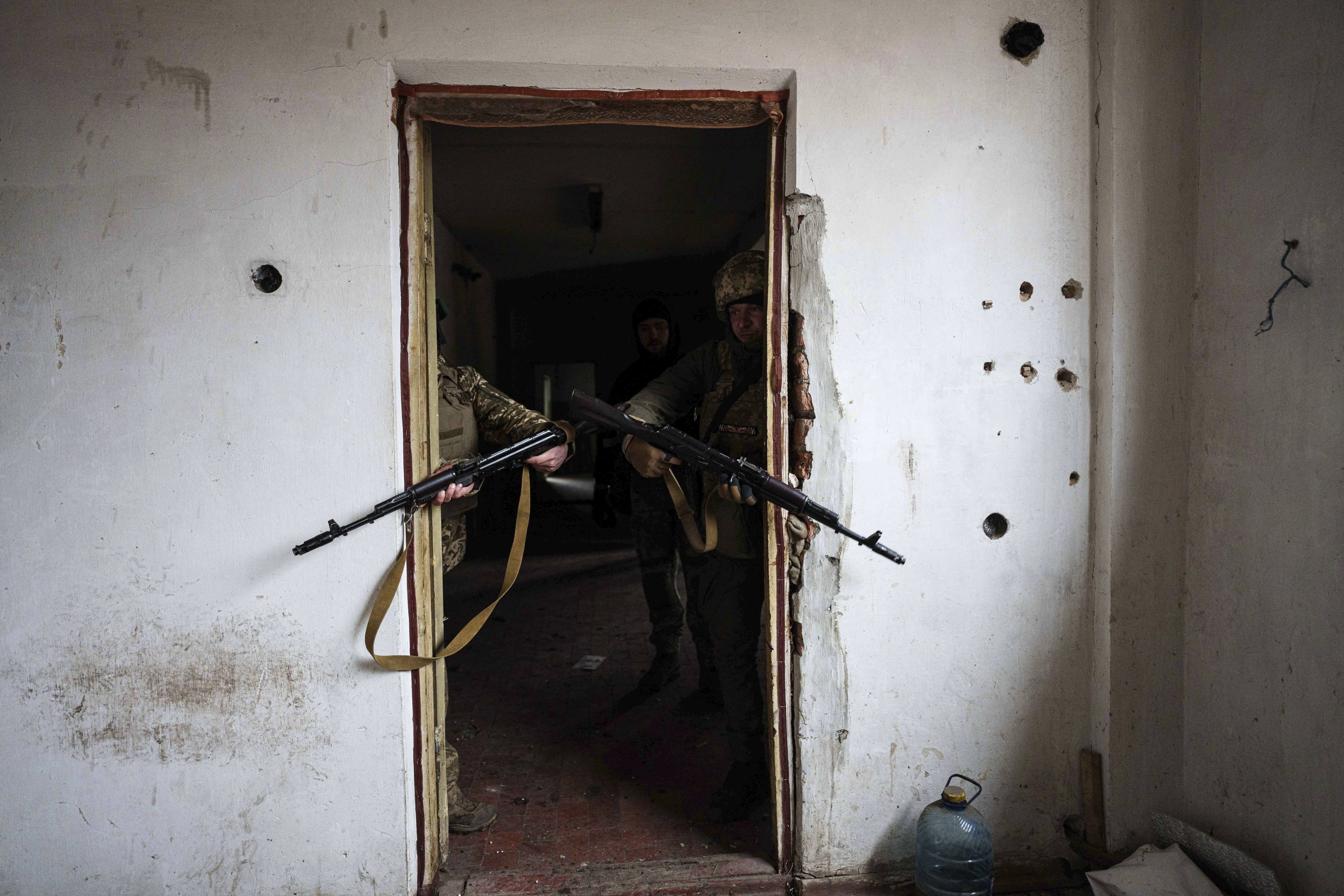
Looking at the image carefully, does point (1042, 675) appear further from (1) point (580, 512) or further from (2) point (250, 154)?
(1) point (580, 512)

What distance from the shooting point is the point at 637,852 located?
2334mm

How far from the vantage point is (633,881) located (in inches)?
86.0

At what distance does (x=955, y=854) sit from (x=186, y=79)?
124 inches

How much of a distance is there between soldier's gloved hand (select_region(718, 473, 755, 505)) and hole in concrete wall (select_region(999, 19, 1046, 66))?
153cm

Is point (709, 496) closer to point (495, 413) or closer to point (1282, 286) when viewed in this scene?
point (495, 413)

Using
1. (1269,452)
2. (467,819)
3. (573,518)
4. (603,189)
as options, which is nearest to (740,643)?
(467,819)

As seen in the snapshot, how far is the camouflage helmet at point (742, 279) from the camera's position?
2441mm

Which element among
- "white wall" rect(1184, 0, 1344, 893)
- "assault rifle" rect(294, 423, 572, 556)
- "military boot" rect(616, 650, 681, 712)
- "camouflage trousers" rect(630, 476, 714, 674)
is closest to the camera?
"white wall" rect(1184, 0, 1344, 893)

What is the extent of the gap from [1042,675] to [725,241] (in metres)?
5.90

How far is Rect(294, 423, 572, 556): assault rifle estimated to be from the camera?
1.89m

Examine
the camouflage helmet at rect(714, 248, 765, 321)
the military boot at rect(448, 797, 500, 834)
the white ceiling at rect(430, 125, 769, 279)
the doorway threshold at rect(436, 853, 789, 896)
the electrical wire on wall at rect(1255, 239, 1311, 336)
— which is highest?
the white ceiling at rect(430, 125, 769, 279)

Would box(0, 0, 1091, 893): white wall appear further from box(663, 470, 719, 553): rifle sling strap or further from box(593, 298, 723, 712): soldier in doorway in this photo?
box(593, 298, 723, 712): soldier in doorway

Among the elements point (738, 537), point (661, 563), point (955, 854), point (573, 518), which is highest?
point (738, 537)

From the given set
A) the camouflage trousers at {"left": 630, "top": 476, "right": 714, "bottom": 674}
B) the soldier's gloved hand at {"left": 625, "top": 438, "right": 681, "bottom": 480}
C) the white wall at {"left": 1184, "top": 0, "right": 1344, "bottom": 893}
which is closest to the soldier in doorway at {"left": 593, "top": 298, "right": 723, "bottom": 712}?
the camouflage trousers at {"left": 630, "top": 476, "right": 714, "bottom": 674}
